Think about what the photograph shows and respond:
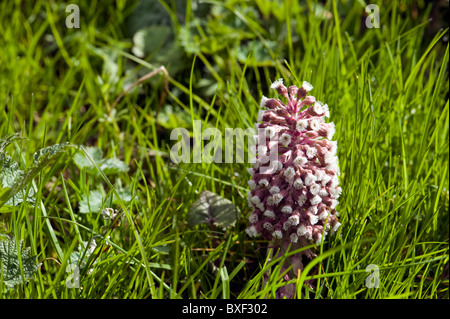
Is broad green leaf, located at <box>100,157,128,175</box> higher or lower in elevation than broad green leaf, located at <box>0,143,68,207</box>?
lower

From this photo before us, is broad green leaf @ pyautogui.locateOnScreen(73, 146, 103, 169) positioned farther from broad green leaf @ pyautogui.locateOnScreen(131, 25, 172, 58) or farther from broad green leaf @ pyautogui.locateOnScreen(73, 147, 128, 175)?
broad green leaf @ pyautogui.locateOnScreen(131, 25, 172, 58)

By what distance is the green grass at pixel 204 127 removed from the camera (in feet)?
4.93

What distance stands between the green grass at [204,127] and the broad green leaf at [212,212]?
0.17 ft

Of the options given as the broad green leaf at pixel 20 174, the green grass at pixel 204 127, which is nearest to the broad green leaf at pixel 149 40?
the green grass at pixel 204 127

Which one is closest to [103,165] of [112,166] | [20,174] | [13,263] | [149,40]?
[112,166]

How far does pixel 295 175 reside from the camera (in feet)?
4.64

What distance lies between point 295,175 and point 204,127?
0.58 metres

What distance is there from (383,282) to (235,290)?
1.66 ft

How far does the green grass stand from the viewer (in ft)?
4.93

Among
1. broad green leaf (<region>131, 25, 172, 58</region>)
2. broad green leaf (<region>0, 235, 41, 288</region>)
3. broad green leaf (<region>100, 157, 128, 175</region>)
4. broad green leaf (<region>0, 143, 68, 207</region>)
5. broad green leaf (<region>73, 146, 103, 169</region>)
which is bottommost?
broad green leaf (<region>0, 235, 41, 288</region>)

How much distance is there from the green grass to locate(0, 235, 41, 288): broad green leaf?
0.03m

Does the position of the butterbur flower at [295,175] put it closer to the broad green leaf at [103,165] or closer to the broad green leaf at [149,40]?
the broad green leaf at [103,165]

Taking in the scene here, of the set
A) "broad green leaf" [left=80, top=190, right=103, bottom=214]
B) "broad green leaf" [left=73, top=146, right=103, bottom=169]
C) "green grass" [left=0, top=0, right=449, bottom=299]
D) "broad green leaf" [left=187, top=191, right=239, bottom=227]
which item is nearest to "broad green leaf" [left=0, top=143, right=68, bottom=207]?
"green grass" [left=0, top=0, right=449, bottom=299]
